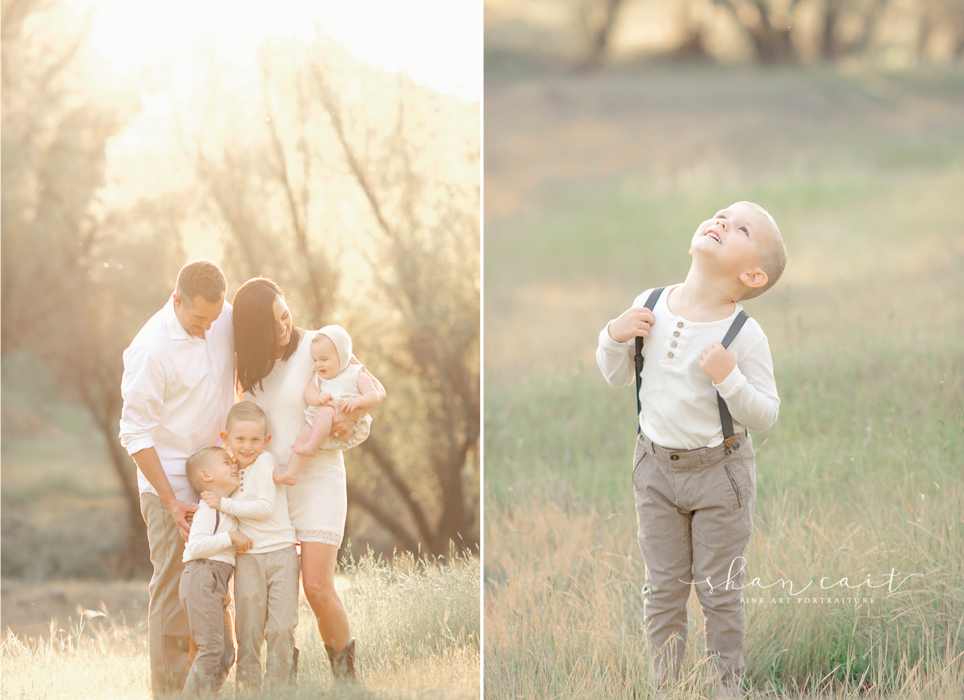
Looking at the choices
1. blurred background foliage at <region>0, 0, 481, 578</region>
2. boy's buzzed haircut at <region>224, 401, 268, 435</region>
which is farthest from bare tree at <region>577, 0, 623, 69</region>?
boy's buzzed haircut at <region>224, 401, 268, 435</region>

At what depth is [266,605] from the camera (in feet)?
7.38

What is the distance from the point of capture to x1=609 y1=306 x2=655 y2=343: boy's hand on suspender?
2041mm

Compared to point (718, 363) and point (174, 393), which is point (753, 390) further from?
point (174, 393)

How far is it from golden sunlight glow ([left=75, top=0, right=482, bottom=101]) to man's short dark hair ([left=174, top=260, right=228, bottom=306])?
2.74 ft

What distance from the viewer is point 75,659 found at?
109 inches

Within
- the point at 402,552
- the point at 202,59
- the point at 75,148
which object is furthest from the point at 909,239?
the point at 75,148

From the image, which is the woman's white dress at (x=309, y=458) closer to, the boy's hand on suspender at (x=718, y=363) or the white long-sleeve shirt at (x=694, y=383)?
the white long-sleeve shirt at (x=694, y=383)

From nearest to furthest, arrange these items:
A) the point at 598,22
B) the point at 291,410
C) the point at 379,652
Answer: the point at 291,410
the point at 379,652
the point at 598,22

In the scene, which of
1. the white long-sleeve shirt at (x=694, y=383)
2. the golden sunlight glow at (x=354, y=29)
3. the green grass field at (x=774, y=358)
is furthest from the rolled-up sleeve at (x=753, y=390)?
the golden sunlight glow at (x=354, y=29)

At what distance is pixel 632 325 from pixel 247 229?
4.95 feet

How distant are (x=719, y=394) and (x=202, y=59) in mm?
2065

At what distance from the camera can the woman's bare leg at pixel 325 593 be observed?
7.51ft

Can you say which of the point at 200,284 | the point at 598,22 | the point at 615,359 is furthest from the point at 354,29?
the point at 615,359

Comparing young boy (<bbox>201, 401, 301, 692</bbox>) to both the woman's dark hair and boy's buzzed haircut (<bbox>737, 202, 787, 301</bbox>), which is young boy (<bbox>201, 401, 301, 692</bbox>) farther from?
boy's buzzed haircut (<bbox>737, 202, 787, 301</bbox>)
